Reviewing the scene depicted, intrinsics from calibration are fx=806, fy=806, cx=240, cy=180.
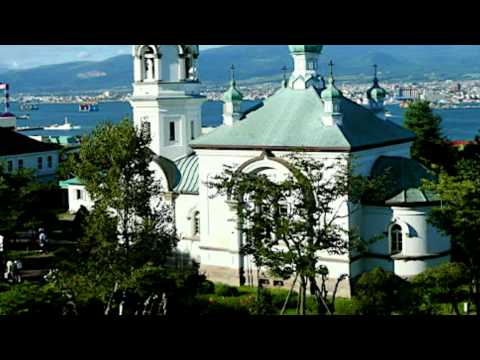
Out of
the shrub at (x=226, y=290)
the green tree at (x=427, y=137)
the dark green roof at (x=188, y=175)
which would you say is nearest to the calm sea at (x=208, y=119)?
the green tree at (x=427, y=137)

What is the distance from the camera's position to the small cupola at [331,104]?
21.8 metres

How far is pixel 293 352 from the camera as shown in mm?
3244

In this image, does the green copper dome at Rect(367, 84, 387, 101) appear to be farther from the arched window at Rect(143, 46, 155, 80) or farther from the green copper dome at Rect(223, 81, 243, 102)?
the arched window at Rect(143, 46, 155, 80)

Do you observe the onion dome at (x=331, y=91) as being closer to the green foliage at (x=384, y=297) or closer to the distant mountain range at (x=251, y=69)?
the green foliage at (x=384, y=297)

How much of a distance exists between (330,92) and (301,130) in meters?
1.30

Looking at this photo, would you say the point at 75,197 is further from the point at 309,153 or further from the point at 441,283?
the point at 441,283

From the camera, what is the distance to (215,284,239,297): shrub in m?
21.3

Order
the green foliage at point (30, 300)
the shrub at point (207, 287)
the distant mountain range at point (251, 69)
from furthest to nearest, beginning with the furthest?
1. the distant mountain range at point (251, 69)
2. the shrub at point (207, 287)
3. the green foliage at point (30, 300)

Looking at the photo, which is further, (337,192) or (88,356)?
(337,192)

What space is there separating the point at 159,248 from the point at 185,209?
27.6ft

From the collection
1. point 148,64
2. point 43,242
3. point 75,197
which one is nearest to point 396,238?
point 148,64

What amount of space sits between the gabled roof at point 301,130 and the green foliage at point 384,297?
3.73 m
